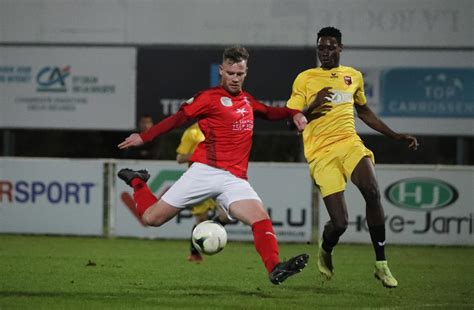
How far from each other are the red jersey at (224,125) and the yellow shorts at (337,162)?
3.58 feet

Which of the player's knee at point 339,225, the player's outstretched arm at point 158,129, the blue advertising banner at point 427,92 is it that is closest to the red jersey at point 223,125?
the player's outstretched arm at point 158,129

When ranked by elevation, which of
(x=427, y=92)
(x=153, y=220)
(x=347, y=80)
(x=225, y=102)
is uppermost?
(x=347, y=80)

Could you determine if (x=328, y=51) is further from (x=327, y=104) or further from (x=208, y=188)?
(x=208, y=188)

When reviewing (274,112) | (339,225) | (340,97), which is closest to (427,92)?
(340,97)

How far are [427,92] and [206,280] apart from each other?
9.67 meters

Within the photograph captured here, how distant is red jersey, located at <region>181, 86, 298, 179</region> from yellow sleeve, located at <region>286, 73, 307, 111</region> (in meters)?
0.91

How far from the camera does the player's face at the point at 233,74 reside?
934 cm

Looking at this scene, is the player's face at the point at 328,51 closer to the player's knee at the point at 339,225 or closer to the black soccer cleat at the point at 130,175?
the player's knee at the point at 339,225

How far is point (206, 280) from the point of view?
1102 centimetres

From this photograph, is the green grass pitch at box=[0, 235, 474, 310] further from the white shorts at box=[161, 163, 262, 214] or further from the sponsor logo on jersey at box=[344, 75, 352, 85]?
the sponsor logo on jersey at box=[344, 75, 352, 85]

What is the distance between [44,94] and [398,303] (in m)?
12.3

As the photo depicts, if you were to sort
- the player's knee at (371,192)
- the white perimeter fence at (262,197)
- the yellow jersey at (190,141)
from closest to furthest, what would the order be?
the player's knee at (371,192) → the yellow jersey at (190,141) → the white perimeter fence at (262,197)

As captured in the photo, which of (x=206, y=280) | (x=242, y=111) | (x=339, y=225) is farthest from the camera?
(x=206, y=280)

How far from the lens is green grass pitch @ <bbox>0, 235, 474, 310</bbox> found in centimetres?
918
